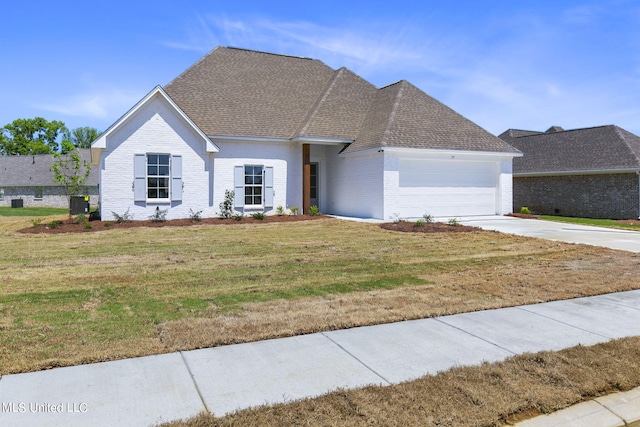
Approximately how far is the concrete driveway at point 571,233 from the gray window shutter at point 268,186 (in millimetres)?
8535

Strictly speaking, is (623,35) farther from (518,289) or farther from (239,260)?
(239,260)

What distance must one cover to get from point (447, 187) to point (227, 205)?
382 inches

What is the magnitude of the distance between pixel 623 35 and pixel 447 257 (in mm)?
13158

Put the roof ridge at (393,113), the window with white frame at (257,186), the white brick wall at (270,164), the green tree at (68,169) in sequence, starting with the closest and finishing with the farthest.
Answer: the green tree at (68,169), the roof ridge at (393,113), the white brick wall at (270,164), the window with white frame at (257,186)

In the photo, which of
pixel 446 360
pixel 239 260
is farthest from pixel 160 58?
pixel 446 360

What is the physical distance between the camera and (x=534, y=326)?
5301mm

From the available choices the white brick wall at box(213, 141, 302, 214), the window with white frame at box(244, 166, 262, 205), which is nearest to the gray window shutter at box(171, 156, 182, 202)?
the white brick wall at box(213, 141, 302, 214)

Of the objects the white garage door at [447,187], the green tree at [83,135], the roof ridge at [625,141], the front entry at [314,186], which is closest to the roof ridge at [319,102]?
the front entry at [314,186]

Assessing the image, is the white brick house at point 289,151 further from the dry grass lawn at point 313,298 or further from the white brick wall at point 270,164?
the dry grass lawn at point 313,298

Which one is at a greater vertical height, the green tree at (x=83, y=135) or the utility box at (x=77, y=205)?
the green tree at (x=83, y=135)

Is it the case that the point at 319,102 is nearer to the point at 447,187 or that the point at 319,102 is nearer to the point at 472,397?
the point at 447,187

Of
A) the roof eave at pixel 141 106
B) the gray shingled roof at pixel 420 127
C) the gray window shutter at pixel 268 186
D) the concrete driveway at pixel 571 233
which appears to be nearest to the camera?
the concrete driveway at pixel 571 233

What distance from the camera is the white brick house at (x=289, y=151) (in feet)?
58.1

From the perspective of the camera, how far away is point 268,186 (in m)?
20.2
